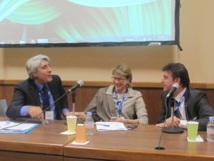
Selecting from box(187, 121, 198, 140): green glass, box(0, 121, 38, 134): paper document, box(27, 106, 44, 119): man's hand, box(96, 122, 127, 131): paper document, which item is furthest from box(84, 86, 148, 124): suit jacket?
box(187, 121, 198, 140): green glass

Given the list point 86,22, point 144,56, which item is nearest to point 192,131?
point 144,56

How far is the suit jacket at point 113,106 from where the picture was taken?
3016mm

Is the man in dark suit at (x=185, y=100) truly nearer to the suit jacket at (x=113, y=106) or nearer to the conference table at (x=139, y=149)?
the suit jacket at (x=113, y=106)

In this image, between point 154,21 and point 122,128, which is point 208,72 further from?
point 122,128

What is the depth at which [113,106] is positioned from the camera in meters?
3.04

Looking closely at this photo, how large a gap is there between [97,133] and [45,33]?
82.0 inches

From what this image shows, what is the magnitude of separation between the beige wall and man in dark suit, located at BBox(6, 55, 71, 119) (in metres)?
0.73

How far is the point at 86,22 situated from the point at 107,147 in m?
2.20

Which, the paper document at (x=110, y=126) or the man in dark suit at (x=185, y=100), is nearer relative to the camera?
the paper document at (x=110, y=126)

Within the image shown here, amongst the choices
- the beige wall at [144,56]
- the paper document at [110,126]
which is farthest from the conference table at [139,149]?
the beige wall at [144,56]

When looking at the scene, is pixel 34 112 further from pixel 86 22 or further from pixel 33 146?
pixel 86 22

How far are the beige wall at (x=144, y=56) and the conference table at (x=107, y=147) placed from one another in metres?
1.47

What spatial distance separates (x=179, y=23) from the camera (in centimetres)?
342

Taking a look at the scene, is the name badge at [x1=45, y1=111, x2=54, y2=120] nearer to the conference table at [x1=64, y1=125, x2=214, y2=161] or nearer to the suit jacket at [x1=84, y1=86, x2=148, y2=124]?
the suit jacket at [x1=84, y1=86, x2=148, y2=124]
